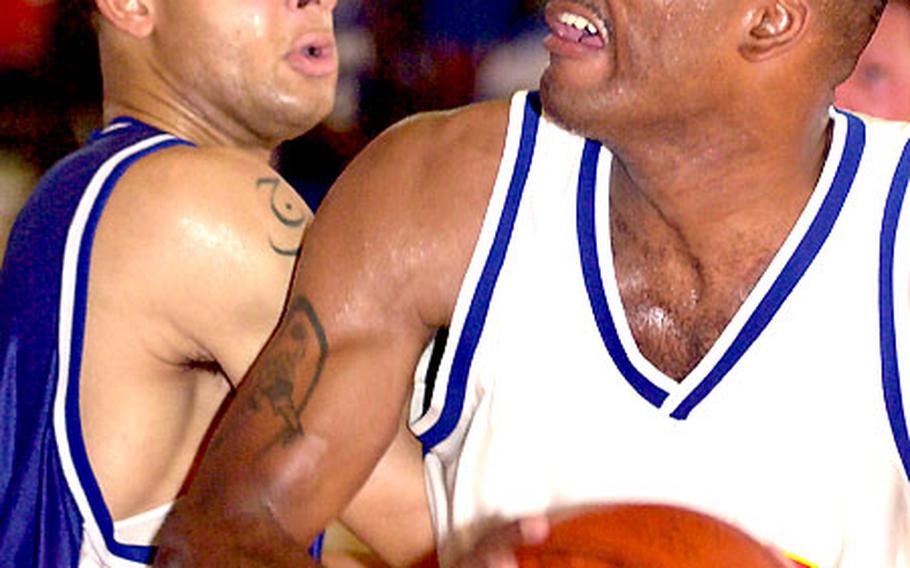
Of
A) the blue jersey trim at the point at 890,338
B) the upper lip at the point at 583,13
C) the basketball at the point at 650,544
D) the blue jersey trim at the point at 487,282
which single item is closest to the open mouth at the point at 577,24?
the upper lip at the point at 583,13

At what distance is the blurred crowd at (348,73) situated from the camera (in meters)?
4.48

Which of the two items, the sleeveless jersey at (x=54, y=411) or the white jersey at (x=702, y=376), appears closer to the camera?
the white jersey at (x=702, y=376)

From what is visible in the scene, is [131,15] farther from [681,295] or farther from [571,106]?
[681,295]

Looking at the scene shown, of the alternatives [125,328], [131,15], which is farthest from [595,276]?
[131,15]

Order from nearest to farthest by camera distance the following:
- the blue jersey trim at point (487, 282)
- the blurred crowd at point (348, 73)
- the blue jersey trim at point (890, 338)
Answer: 1. the blue jersey trim at point (890, 338)
2. the blue jersey trim at point (487, 282)
3. the blurred crowd at point (348, 73)

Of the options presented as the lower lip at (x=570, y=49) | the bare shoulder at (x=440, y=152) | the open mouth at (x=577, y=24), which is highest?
the open mouth at (x=577, y=24)

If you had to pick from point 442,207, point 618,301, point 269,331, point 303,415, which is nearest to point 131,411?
point 269,331

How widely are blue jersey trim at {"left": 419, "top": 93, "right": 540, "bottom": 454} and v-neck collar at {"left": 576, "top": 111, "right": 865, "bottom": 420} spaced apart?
0.37 feet

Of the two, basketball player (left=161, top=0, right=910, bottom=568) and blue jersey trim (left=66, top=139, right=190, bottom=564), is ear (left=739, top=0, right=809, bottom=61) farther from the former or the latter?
blue jersey trim (left=66, top=139, right=190, bottom=564)

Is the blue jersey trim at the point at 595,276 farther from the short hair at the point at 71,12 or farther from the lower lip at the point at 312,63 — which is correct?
the short hair at the point at 71,12

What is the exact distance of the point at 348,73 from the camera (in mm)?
4695

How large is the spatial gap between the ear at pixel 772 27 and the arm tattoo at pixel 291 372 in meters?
0.57

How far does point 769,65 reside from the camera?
6.03 ft

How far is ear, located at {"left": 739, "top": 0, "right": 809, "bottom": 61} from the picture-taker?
181cm
